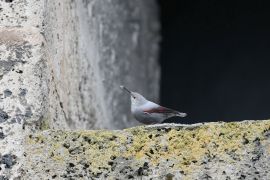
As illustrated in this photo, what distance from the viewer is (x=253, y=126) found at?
141 cm

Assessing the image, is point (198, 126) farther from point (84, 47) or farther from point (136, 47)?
point (136, 47)

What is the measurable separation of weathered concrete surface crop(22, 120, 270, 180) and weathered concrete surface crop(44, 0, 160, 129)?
0.20 m

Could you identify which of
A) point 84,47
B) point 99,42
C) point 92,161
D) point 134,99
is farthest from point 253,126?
point 99,42

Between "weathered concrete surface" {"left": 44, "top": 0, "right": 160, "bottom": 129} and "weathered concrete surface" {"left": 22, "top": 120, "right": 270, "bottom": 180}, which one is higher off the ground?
"weathered concrete surface" {"left": 44, "top": 0, "right": 160, "bottom": 129}

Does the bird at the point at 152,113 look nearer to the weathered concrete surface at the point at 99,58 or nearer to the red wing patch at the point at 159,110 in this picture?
the red wing patch at the point at 159,110

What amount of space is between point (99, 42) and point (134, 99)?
0.52m

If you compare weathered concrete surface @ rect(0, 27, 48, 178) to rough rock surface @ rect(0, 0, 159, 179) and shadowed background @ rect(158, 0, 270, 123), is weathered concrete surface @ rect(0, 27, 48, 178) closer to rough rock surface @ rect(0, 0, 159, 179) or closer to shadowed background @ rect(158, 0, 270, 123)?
rough rock surface @ rect(0, 0, 159, 179)

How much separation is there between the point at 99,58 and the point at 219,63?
1.05 metres

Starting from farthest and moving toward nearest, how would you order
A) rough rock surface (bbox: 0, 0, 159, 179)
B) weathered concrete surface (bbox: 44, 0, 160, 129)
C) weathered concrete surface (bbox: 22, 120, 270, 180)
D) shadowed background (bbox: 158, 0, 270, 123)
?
1. shadowed background (bbox: 158, 0, 270, 123)
2. weathered concrete surface (bbox: 44, 0, 160, 129)
3. rough rock surface (bbox: 0, 0, 159, 179)
4. weathered concrete surface (bbox: 22, 120, 270, 180)

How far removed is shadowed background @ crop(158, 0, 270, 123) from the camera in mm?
3379

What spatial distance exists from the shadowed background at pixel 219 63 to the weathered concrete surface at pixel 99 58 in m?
0.12

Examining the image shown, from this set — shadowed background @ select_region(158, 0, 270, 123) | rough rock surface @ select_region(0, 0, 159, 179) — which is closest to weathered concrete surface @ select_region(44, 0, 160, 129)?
rough rock surface @ select_region(0, 0, 159, 179)

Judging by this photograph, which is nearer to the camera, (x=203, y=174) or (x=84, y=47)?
(x=203, y=174)

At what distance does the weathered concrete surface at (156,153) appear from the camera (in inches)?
53.8
